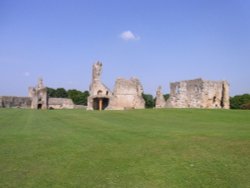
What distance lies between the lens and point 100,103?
5750 cm

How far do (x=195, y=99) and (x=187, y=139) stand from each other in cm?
3105

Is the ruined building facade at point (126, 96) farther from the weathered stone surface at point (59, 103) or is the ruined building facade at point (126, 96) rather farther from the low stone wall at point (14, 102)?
the weathered stone surface at point (59, 103)

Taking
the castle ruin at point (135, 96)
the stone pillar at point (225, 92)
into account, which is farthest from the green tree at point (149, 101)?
the stone pillar at point (225, 92)

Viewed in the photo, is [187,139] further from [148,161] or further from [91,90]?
[91,90]

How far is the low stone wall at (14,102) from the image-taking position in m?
69.3

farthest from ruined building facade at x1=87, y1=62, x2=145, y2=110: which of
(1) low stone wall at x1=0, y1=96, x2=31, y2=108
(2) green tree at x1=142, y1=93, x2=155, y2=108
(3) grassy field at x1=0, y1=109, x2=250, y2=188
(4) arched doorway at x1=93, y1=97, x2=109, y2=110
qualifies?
(2) green tree at x1=142, y1=93, x2=155, y2=108

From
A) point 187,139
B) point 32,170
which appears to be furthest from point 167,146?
point 32,170

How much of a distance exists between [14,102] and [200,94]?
4147 cm

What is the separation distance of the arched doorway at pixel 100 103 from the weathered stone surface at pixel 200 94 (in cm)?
1449

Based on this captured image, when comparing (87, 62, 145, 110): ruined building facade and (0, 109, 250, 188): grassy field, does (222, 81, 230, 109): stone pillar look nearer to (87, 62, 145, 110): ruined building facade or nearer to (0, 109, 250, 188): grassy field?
(87, 62, 145, 110): ruined building facade

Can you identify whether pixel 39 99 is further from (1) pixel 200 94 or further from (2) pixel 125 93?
(1) pixel 200 94

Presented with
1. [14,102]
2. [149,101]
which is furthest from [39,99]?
[149,101]

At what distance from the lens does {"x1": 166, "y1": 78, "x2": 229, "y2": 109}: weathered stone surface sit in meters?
42.9

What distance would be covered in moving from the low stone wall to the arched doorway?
69.7 ft
